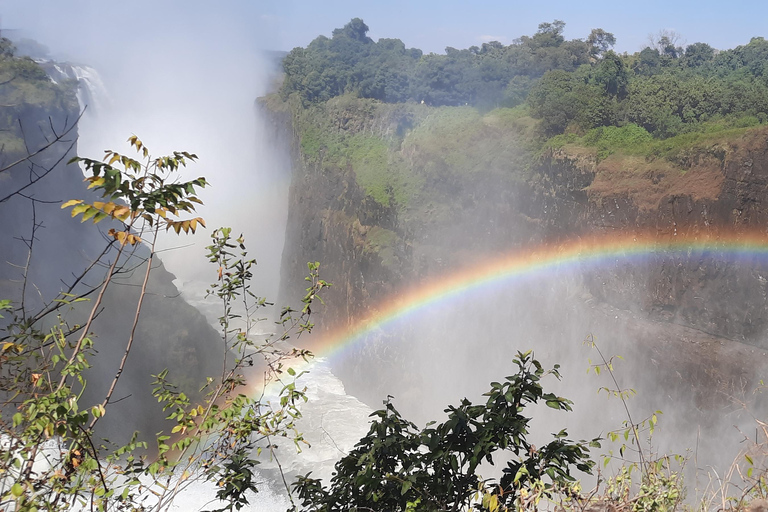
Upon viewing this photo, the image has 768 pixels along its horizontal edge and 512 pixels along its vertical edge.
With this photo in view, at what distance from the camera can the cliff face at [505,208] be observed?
15.1 m

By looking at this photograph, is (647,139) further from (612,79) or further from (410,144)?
(410,144)

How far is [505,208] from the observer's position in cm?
2161

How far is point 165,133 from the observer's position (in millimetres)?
43906

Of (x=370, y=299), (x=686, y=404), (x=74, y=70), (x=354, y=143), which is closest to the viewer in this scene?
(x=686, y=404)

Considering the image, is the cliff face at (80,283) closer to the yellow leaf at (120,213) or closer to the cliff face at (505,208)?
the cliff face at (505,208)

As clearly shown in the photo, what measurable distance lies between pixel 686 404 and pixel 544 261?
661 cm

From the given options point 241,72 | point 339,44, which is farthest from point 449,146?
point 241,72

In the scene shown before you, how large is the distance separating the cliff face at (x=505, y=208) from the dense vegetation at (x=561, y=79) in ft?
8.68

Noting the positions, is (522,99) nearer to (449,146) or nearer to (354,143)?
(449,146)

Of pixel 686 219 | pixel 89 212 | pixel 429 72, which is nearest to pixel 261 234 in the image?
pixel 429 72

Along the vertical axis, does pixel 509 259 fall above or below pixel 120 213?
above

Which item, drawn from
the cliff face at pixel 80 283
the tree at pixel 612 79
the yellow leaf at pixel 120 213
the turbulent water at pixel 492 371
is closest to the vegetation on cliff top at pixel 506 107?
the tree at pixel 612 79

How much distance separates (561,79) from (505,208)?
841 cm

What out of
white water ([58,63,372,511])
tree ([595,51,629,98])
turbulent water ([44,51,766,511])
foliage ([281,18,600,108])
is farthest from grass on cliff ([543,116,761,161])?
white water ([58,63,372,511])
